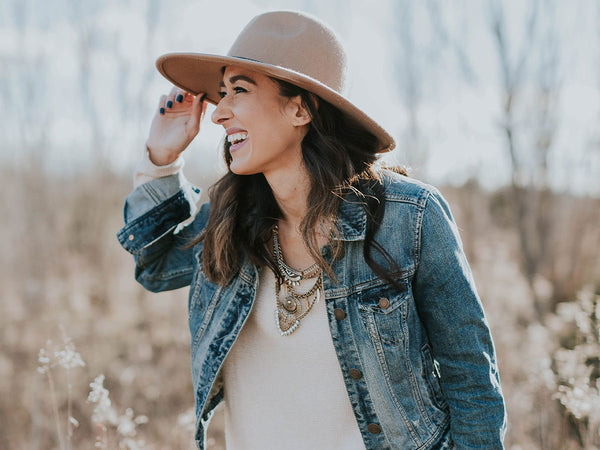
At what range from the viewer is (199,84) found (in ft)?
6.88

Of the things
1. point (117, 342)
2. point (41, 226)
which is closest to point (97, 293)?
point (117, 342)

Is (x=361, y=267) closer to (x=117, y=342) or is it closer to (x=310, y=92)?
(x=310, y=92)

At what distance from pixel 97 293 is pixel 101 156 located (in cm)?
199

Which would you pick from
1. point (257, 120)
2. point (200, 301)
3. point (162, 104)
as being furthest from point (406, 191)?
point (162, 104)

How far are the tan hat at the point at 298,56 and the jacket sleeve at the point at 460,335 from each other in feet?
1.45

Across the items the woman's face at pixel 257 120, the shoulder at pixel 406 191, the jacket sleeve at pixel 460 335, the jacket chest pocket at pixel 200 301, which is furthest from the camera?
the jacket chest pocket at pixel 200 301

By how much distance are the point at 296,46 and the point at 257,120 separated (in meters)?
0.28

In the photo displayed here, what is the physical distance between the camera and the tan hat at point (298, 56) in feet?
5.54

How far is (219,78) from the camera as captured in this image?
2.04 m

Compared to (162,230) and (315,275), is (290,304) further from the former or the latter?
(162,230)

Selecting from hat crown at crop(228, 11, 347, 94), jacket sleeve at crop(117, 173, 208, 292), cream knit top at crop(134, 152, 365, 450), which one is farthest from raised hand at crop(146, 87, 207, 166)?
cream knit top at crop(134, 152, 365, 450)

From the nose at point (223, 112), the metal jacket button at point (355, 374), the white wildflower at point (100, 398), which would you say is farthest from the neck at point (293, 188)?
the white wildflower at point (100, 398)

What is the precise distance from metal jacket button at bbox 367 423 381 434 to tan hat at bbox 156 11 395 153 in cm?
93

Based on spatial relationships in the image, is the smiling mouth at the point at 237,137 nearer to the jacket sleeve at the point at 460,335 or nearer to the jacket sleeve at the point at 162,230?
the jacket sleeve at the point at 162,230
